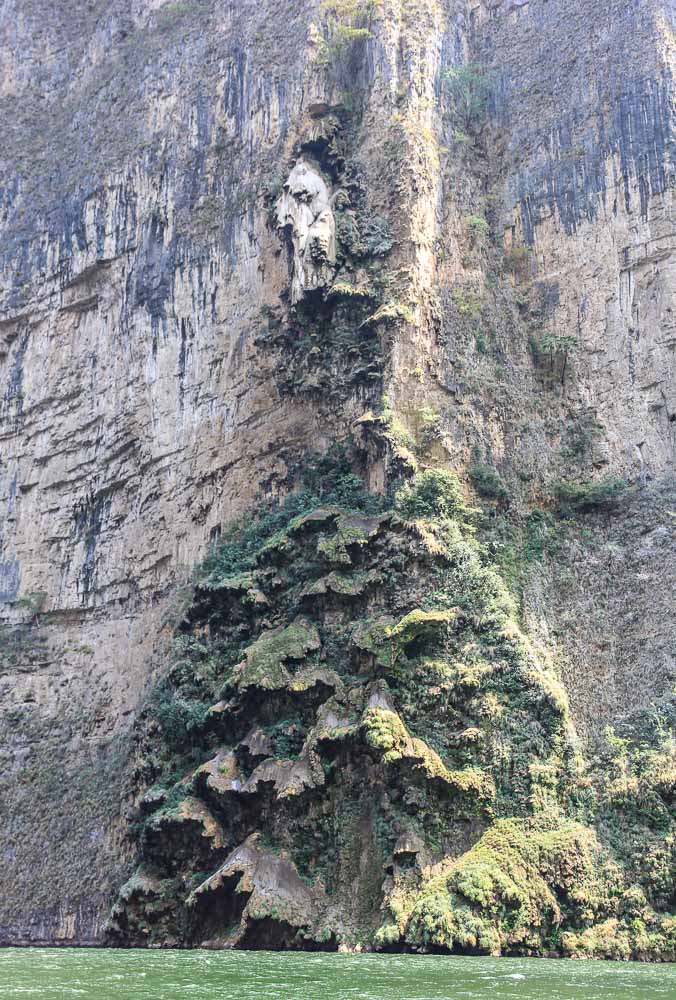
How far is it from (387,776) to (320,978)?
7244mm

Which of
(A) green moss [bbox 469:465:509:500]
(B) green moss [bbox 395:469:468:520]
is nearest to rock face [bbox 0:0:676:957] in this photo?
(A) green moss [bbox 469:465:509:500]

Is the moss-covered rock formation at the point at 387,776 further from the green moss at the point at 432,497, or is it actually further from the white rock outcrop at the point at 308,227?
the white rock outcrop at the point at 308,227

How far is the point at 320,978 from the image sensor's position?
19922 millimetres

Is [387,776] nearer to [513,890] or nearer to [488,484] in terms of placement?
[513,890]

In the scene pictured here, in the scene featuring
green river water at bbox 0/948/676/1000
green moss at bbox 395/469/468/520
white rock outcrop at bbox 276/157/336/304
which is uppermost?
white rock outcrop at bbox 276/157/336/304

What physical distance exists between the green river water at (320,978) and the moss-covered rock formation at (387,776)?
156 cm

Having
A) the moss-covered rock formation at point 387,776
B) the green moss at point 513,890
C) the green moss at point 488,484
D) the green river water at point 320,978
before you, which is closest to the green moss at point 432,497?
the moss-covered rock formation at point 387,776

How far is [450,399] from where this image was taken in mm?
33094

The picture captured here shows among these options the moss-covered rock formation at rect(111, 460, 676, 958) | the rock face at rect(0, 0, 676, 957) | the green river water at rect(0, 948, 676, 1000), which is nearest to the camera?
the green river water at rect(0, 948, 676, 1000)

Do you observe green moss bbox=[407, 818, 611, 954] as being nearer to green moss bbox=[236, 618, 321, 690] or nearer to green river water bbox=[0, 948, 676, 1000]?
green river water bbox=[0, 948, 676, 1000]

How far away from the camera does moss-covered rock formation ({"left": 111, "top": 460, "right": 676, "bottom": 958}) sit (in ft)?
83.2

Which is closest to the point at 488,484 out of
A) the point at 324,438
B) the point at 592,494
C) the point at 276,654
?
the point at 592,494

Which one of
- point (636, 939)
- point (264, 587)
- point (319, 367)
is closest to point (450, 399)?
point (319, 367)

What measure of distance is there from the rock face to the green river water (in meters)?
2.02
